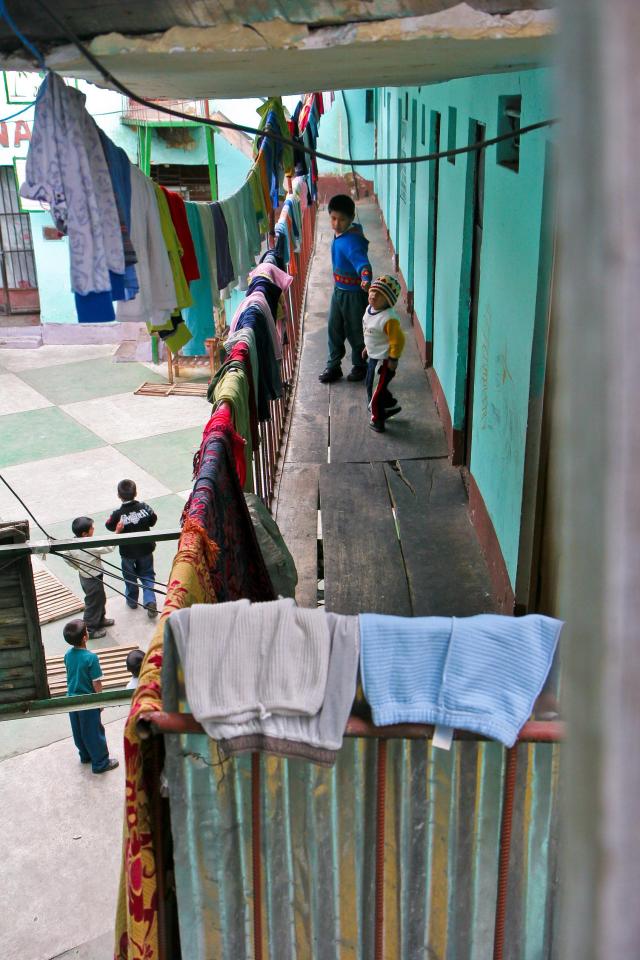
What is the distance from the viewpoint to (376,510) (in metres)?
6.58

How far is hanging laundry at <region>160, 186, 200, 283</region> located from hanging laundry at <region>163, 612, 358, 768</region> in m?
2.88

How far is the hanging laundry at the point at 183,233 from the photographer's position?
4.68 metres

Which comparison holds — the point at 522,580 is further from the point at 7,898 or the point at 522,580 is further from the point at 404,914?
the point at 7,898

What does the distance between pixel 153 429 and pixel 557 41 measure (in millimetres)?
15987

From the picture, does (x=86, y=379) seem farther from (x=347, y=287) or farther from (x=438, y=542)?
(x=438, y=542)

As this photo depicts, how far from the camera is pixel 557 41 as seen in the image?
1.61 ft

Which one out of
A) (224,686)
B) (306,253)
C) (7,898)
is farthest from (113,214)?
(306,253)

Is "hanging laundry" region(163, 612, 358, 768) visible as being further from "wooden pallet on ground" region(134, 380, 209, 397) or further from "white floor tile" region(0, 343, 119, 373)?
"white floor tile" region(0, 343, 119, 373)

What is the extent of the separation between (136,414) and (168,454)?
2.24m

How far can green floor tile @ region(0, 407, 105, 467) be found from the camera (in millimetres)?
14967

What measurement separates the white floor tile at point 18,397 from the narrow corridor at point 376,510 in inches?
383

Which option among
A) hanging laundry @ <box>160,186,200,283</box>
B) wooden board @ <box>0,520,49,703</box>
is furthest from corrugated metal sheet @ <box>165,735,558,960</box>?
hanging laundry @ <box>160,186,200,283</box>

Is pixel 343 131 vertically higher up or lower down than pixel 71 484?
higher up

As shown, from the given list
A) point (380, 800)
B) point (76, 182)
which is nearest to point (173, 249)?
point (76, 182)
